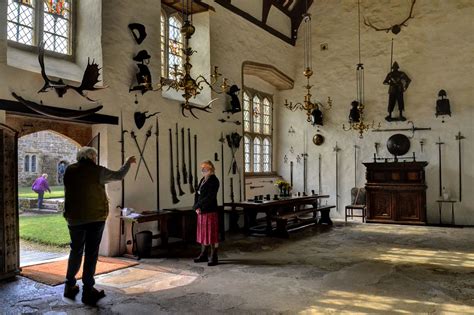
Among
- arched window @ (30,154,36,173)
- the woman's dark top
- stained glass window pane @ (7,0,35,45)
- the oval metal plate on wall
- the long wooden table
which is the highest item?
stained glass window pane @ (7,0,35,45)

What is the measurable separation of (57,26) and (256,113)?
6.27 meters

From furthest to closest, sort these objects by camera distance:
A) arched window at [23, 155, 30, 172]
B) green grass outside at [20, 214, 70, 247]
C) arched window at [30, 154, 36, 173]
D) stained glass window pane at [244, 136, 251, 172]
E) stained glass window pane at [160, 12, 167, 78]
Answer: arched window at [30, 154, 36, 173] → arched window at [23, 155, 30, 172] → stained glass window pane at [244, 136, 251, 172] → stained glass window pane at [160, 12, 167, 78] → green grass outside at [20, 214, 70, 247]

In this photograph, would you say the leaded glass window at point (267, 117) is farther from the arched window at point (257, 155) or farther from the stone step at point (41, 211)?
the stone step at point (41, 211)

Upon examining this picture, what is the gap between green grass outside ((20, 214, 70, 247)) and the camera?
24.5ft

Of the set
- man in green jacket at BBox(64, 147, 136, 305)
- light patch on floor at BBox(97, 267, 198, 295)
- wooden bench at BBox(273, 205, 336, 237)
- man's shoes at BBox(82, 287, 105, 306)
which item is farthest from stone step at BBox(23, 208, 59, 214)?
man's shoes at BBox(82, 287, 105, 306)

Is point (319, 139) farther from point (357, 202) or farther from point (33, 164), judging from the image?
point (33, 164)

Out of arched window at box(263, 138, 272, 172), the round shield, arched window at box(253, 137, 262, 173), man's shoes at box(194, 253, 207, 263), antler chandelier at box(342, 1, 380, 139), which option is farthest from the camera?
arched window at box(263, 138, 272, 172)

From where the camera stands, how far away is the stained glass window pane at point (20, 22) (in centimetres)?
546

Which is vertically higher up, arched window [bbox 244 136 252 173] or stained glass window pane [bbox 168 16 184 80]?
stained glass window pane [bbox 168 16 184 80]

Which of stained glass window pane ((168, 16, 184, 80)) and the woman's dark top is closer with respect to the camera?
the woman's dark top

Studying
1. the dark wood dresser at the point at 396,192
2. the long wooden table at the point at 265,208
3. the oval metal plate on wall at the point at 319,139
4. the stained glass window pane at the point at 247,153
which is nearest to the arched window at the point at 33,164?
the stained glass window pane at the point at 247,153

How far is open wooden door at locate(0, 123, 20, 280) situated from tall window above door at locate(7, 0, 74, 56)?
1.46 meters

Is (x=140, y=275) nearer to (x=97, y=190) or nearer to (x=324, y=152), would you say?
(x=97, y=190)

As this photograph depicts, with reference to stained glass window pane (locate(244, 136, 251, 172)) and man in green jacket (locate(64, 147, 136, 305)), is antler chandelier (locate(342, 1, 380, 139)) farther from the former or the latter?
man in green jacket (locate(64, 147, 136, 305))
